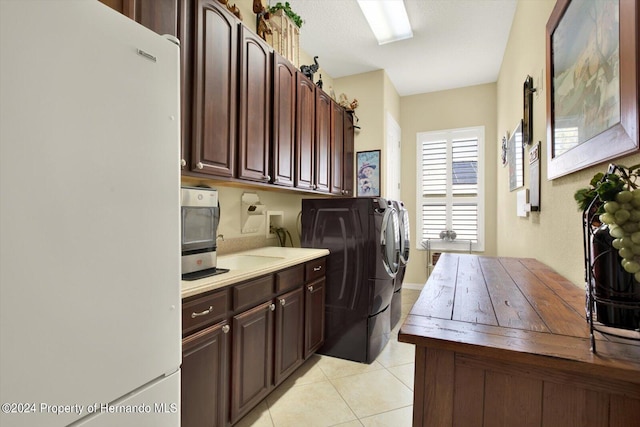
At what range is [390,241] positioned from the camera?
2555mm

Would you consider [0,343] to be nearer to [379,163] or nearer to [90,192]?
[90,192]

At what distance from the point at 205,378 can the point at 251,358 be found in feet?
1.13

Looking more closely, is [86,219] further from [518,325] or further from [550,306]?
[550,306]

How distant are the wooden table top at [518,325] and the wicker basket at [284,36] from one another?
202 centimetres

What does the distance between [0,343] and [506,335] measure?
44.3 inches

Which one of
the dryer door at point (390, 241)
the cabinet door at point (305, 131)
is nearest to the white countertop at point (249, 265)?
the dryer door at point (390, 241)

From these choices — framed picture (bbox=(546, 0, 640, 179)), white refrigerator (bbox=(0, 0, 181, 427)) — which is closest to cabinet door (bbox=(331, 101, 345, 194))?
framed picture (bbox=(546, 0, 640, 179))

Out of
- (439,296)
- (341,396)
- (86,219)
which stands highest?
(86,219)

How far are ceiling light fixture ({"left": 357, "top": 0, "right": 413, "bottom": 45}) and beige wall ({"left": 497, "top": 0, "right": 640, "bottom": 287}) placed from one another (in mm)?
918

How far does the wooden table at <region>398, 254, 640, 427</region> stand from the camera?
2.09 feet

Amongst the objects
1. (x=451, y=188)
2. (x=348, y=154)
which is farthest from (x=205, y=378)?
(x=451, y=188)

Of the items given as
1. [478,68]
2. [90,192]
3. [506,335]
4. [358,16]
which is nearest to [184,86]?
[90,192]

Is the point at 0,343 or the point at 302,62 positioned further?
the point at 302,62

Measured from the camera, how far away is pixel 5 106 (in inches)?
23.7
